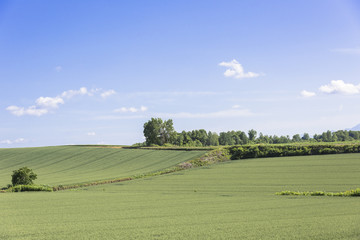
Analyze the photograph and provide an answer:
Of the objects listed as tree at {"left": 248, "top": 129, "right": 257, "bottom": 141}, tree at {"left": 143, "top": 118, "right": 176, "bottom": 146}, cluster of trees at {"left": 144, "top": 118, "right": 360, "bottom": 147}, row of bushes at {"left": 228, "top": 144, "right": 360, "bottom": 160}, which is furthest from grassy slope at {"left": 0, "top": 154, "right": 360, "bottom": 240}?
tree at {"left": 248, "top": 129, "right": 257, "bottom": 141}

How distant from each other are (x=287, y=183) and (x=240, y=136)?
13343 centimetres

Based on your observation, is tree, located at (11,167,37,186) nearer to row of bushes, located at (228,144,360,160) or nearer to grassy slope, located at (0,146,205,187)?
grassy slope, located at (0,146,205,187)

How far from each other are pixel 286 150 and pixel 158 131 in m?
50.1

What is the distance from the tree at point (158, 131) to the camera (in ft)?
333

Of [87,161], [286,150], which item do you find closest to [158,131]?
[87,161]

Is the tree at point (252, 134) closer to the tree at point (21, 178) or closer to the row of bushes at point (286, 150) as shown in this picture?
the row of bushes at point (286, 150)

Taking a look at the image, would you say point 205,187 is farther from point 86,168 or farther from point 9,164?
point 9,164

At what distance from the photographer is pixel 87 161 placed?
67062 mm

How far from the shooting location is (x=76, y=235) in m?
12.0

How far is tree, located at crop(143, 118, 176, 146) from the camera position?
101562 mm

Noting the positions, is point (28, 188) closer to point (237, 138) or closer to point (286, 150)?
point (286, 150)

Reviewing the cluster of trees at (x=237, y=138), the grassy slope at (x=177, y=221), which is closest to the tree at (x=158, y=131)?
the cluster of trees at (x=237, y=138)

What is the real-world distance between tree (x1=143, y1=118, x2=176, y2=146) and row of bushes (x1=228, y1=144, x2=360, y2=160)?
135 feet

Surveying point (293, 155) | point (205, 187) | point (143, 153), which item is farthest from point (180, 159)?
point (205, 187)
